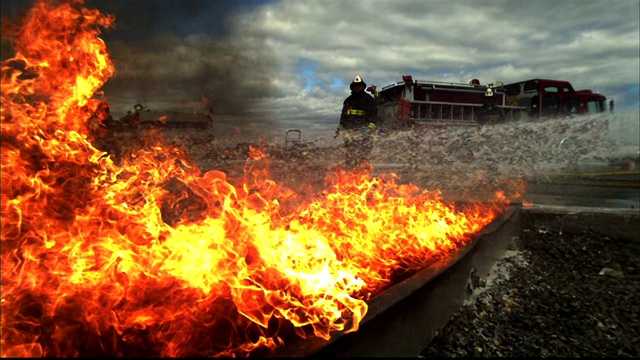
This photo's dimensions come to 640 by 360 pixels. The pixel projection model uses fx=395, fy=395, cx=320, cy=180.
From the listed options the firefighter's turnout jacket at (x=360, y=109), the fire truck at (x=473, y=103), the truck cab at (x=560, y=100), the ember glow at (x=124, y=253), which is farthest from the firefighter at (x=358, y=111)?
the truck cab at (x=560, y=100)

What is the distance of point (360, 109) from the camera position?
8930mm

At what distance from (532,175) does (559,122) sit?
14.5 ft

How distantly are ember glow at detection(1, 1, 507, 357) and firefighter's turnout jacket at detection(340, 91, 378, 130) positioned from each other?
16.1ft

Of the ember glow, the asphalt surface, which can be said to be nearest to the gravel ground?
the ember glow

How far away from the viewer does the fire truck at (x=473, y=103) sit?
15.2 metres

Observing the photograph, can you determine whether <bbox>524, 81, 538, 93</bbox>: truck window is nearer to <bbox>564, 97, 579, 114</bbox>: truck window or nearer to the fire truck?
the fire truck

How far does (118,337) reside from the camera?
7.43ft

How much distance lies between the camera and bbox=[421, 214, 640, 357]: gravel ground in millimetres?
3299

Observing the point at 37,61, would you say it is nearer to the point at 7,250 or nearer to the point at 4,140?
the point at 4,140

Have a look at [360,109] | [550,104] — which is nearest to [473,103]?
[550,104]

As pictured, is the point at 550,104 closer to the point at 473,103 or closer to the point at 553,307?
the point at 473,103

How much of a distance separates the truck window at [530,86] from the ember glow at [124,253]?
14794mm

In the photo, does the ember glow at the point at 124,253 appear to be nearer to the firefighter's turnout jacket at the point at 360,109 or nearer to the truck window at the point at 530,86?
the firefighter's turnout jacket at the point at 360,109

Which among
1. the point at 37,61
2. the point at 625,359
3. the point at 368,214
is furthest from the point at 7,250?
the point at 625,359
